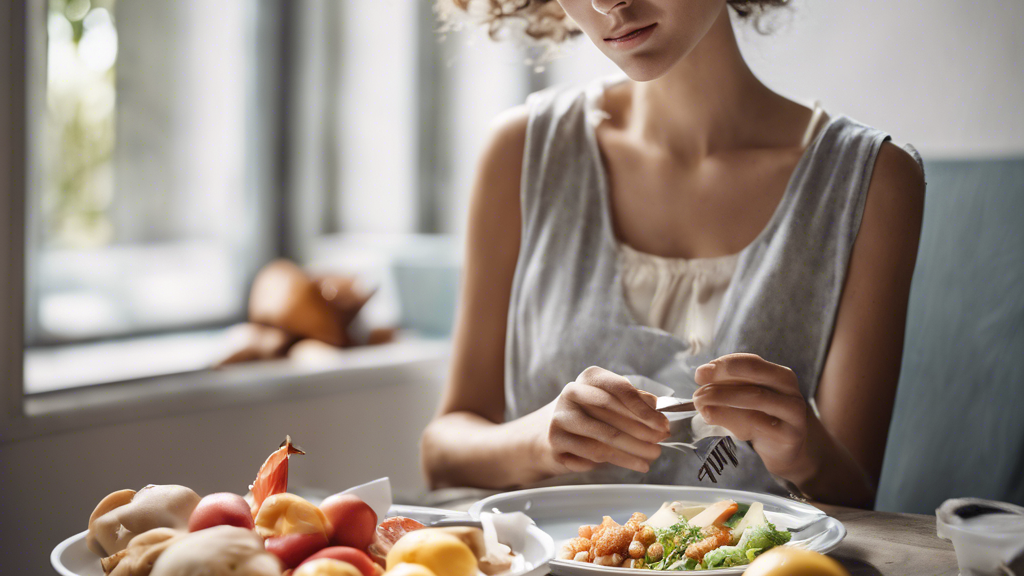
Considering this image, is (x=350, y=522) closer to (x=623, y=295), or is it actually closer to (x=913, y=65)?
(x=623, y=295)

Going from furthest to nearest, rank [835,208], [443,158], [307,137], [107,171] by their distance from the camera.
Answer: [443,158] < [307,137] < [107,171] < [835,208]

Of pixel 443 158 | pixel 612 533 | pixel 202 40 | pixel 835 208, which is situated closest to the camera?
pixel 612 533

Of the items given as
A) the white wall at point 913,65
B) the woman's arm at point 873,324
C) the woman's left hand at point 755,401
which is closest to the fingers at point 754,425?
the woman's left hand at point 755,401

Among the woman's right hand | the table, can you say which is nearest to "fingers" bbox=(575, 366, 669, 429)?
the woman's right hand

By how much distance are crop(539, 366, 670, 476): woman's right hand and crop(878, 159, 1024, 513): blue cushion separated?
45 centimetres

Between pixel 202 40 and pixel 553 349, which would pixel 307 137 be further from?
pixel 553 349

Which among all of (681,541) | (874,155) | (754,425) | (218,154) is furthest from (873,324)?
(218,154)

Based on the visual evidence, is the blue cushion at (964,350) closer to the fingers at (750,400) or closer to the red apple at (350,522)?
the fingers at (750,400)

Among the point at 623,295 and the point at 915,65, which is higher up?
the point at 915,65

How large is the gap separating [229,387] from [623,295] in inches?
17.9

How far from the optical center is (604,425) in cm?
49

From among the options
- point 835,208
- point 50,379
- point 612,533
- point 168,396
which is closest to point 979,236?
point 835,208

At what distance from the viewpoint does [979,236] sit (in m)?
0.77

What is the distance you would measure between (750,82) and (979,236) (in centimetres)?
26
